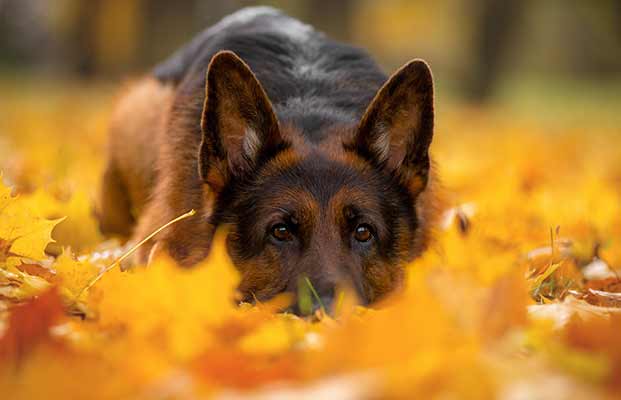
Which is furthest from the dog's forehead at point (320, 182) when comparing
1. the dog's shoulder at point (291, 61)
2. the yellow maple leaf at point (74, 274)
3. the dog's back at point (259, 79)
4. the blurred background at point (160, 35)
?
the blurred background at point (160, 35)

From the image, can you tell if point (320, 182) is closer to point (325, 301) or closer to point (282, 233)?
point (282, 233)

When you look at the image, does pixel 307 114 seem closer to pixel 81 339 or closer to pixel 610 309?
pixel 610 309

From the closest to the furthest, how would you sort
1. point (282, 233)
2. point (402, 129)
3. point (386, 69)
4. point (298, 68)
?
point (282, 233)
point (402, 129)
point (298, 68)
point (386, 69)

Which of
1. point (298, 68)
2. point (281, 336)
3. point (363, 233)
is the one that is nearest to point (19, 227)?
point (363, 233)

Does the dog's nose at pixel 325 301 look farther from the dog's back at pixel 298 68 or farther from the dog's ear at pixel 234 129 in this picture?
the dog's back at pixel 298 68

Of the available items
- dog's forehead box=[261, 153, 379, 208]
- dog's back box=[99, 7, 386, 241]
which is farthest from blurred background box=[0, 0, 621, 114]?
dog's forehead box=[261, 153, 379, 208]

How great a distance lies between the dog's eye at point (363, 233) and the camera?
3719mm

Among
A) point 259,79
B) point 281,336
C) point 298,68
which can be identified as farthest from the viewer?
point 298,68

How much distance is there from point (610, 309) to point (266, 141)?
154 centimetres

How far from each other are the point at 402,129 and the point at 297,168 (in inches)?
21.8

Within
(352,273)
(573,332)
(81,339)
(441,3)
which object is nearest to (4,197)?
(81,339)

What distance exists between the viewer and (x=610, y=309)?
3.12m

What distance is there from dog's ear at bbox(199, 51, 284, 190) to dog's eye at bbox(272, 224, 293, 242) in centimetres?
39

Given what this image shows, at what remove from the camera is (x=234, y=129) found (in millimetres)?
3941
